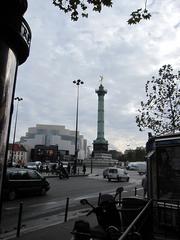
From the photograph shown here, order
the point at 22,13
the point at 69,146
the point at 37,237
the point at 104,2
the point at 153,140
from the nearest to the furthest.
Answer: the point at 22,13 < the point at 104,2 < the point at 153,140 < the point at 37,237 < the point at 69,146

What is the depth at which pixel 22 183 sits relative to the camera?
19078mm

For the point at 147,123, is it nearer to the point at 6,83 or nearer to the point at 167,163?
the point at 167,163

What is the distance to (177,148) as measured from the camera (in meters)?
6.74

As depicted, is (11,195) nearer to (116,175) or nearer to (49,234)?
(49,234)

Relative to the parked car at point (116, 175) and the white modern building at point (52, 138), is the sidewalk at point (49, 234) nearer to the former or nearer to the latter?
the parked car at point (116, 175)

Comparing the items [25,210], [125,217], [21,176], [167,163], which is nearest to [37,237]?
[125,217]

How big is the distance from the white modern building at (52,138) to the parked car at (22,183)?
138 metres

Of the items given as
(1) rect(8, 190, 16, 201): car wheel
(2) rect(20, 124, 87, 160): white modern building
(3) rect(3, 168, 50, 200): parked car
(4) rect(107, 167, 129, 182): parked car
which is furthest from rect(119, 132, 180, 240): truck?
(2) rect(20, 124, 87, 160): white modern building

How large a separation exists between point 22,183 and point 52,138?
146 meters

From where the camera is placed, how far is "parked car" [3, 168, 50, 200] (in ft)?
59.3

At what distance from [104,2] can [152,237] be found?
13.9 ft

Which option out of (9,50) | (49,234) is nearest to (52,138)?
(49,234)

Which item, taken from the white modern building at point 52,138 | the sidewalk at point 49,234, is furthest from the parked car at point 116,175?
the white modern building at point 52,138

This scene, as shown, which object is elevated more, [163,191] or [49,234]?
[163,191]
